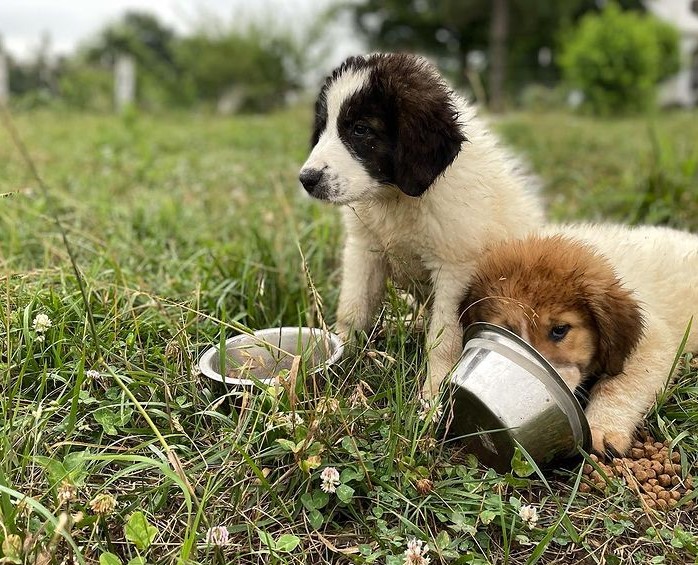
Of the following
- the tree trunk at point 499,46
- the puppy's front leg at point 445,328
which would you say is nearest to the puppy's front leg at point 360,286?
the puppy's front leg at point 445,328

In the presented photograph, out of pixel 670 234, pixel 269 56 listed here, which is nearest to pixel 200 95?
pixel 269 56

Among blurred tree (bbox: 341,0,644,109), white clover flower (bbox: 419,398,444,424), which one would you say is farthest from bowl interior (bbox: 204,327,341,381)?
blurred tree (bbox: 341,0,644,109)

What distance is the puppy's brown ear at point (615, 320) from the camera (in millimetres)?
2381

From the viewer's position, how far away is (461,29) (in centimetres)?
2791

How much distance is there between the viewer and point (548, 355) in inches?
93.5

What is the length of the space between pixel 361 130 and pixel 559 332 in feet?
3.42

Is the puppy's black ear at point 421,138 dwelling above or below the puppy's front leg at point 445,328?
above

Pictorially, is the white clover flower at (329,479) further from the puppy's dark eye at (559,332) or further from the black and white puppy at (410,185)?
the puppy's dark eye at (559,332)

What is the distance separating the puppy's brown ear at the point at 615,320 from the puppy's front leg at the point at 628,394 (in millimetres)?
92

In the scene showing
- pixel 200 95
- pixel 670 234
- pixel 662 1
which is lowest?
pixel 200 95

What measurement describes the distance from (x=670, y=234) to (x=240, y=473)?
7.70 ft

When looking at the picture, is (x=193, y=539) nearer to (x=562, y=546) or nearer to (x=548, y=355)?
(x=562, y=546)

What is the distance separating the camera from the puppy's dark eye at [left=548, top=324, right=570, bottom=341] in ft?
7.82

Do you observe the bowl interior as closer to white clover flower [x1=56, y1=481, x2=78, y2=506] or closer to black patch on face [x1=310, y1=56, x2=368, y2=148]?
white clover flower [x1=56, y1=481, x2=78, y2=506]
